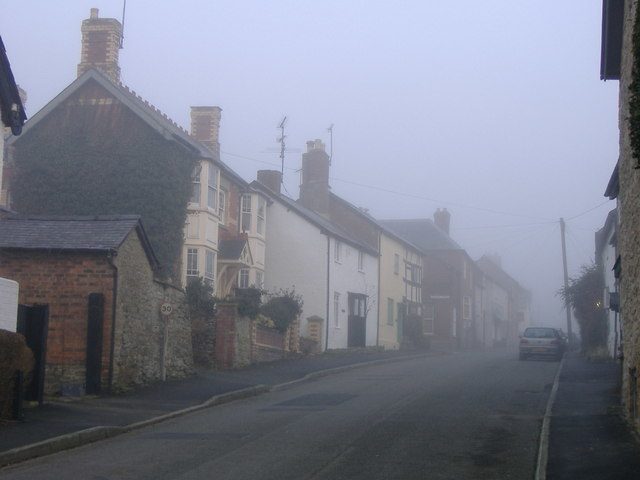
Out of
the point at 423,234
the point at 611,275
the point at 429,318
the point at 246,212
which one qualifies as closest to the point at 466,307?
the point at 429,318

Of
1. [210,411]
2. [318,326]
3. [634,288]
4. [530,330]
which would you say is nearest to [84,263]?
[210,411]

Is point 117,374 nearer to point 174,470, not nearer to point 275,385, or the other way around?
point 275,385

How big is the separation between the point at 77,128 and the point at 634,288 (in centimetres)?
2351

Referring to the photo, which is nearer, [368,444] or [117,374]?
[368,444]

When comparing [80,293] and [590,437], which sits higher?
[80,293]

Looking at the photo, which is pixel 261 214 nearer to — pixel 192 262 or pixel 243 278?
pixel 243 278

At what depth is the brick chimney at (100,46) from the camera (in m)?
33.0

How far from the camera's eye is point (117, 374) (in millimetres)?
19578

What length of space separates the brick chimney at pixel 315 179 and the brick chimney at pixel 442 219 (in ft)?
83.5

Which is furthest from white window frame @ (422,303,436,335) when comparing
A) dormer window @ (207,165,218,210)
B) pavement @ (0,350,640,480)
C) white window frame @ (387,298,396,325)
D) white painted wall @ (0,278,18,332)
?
white painted wall @ (0,278,18,332)

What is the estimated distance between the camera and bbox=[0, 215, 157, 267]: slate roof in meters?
19.4

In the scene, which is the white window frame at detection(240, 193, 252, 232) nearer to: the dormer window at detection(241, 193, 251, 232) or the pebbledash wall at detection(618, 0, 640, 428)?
the dormer window at detection(241, 193, 251, 232)

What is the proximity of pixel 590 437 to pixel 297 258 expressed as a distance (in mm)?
28426

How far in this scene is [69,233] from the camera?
795 inches
